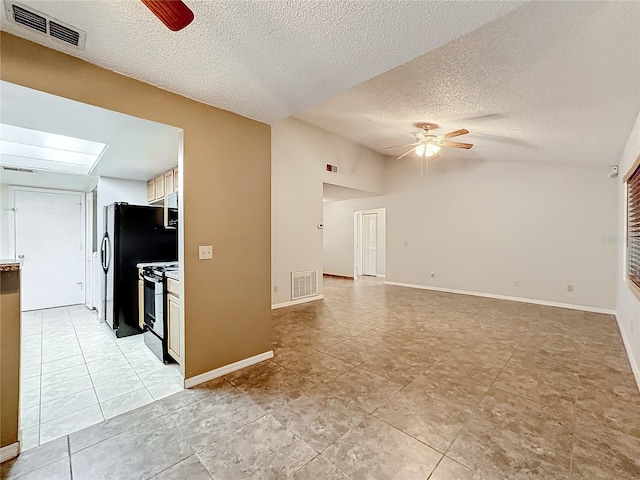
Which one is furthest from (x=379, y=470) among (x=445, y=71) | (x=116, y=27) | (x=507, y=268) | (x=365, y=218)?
(x=365, y=218)

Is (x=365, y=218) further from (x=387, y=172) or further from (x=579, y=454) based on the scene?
(x=579, y=454)

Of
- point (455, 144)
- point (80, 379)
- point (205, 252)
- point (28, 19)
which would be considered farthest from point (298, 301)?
point (28, 19)

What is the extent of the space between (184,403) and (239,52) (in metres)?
2.46

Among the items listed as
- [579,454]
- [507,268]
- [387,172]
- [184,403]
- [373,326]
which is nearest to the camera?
[579,454]

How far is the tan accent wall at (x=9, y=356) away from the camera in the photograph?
1.60 m

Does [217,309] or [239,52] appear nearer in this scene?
[239,52]

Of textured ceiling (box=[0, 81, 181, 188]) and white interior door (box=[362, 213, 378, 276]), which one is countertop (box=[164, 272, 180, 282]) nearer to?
textured ceiling (box=[0, 81, 181, 188])

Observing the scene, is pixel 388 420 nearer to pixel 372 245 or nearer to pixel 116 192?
pixel 116 192

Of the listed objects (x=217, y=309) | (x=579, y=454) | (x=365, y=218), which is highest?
(x=365, y=218)

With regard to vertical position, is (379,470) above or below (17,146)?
below

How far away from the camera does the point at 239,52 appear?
1691 mm

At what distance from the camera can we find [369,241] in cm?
960

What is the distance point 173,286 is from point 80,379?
1.12 m

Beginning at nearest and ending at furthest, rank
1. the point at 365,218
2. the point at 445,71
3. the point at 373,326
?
the point at 445,71
the point at 373,326
the point at 365,218
